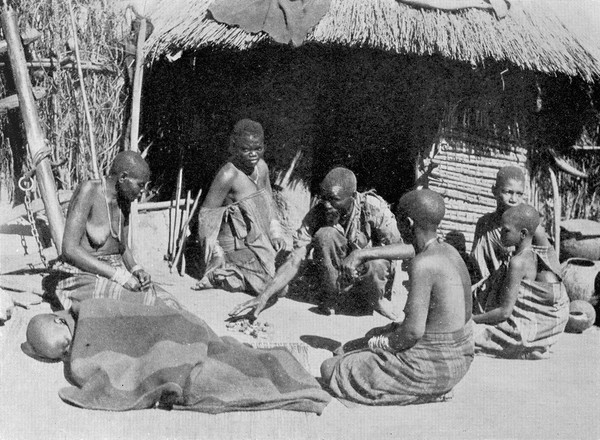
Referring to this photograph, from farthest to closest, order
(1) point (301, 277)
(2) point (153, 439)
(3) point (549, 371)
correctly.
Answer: (1) point (301, 277)
(3) point (549, 371)
(2) point (153, 439)

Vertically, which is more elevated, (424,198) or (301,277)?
(424,198)

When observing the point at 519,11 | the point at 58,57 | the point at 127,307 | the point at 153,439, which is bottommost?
the point at 153,439

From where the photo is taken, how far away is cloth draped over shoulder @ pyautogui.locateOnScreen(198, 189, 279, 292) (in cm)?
→ 637

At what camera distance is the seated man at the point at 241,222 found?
21.1 feet

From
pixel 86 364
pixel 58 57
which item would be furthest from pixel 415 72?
pixel 86 364

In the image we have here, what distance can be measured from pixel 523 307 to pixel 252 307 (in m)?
1.89

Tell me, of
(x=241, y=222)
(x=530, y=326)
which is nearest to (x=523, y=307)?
(x=530, y=326)

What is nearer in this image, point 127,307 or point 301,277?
point 127,307

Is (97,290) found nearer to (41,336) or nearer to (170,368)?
(41,336)

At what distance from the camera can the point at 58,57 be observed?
23.1 feet

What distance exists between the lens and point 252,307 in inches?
218

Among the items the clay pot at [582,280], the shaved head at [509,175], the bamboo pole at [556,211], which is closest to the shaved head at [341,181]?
the shaved head at [509,175]

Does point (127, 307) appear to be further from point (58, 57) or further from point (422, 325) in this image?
point (58, 57)

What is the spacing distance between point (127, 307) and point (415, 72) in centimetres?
407
